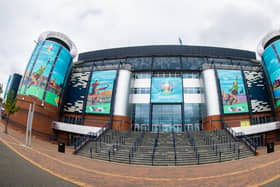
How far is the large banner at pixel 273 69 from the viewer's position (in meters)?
29.4

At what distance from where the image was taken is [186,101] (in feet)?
106

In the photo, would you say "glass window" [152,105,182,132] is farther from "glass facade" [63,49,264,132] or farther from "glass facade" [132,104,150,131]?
"glass facade" [132,104,150,131]

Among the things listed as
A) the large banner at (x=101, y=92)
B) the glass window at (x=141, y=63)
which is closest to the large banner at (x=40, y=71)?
the large banner at (x=101, y=92)

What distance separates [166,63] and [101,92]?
17361 millimetres

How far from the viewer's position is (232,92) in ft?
100

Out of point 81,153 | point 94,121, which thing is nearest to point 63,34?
point 94,121

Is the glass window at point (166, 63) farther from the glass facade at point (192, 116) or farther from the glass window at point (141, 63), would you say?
the glass facade at point (192, 116)

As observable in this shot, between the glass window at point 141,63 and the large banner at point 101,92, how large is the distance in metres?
6.82

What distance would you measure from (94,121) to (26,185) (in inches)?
1038

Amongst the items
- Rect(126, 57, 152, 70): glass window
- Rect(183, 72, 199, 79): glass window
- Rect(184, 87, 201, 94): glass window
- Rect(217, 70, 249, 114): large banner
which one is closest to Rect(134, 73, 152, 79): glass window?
Rect(126, 57, 152, 70): glass window

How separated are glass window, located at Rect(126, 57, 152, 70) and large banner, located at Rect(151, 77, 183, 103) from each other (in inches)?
196

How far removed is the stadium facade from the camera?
1139 inches

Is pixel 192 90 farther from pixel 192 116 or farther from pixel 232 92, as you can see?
pixel 232 92

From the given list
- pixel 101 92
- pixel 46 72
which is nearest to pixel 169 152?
pixel 101 92
